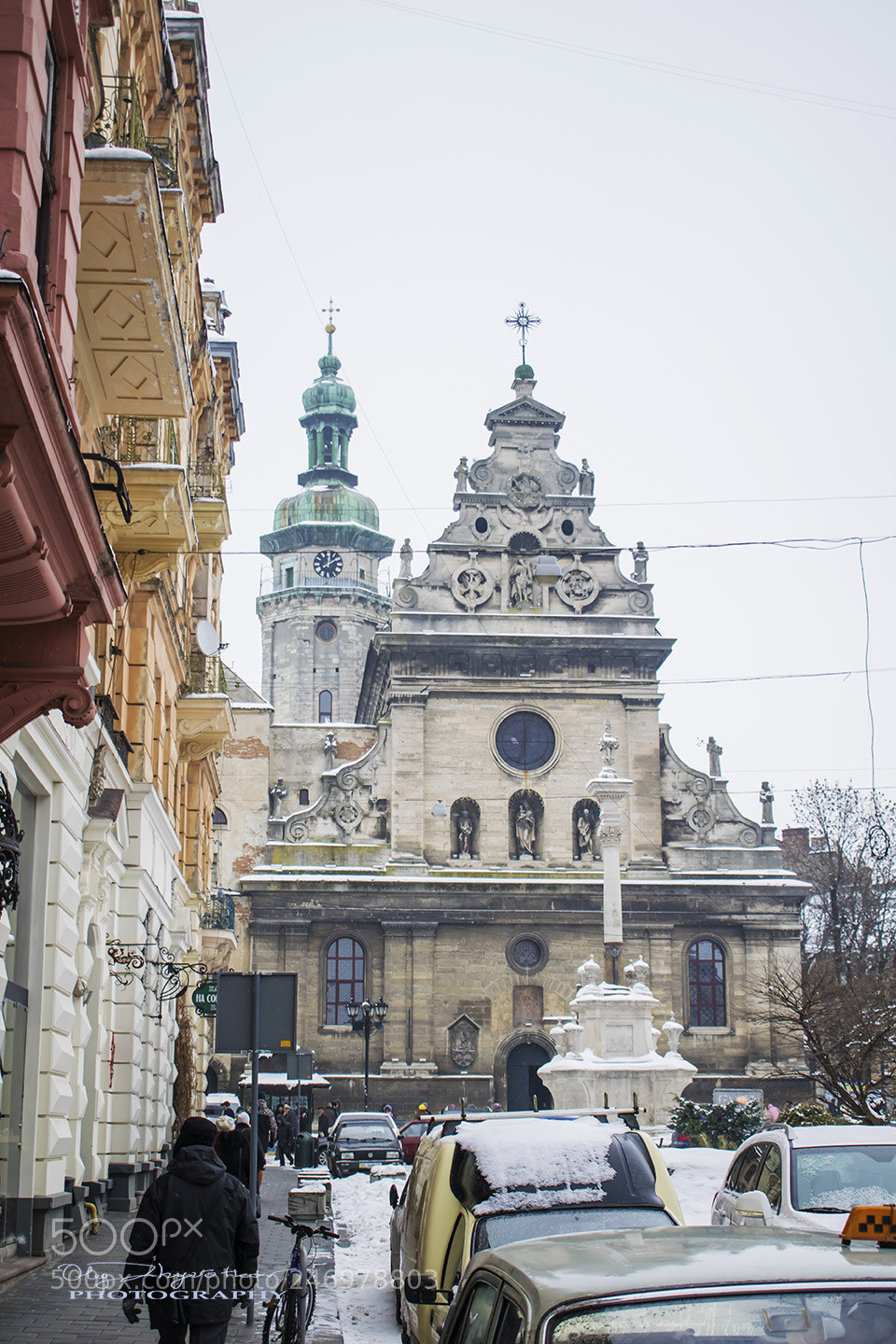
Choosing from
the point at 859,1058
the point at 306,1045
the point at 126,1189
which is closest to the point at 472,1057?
the point at 306,1045

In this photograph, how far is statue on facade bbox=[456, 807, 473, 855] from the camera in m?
49.2

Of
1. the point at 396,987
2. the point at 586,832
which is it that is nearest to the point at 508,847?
the point at 586,832

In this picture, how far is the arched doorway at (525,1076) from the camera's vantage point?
4756cm

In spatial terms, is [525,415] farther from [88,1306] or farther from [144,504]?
[88,1306]

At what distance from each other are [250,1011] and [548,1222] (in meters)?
4.40

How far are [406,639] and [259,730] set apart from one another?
9088 millimetres

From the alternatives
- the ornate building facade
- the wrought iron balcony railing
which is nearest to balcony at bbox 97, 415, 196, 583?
the ornate building facade

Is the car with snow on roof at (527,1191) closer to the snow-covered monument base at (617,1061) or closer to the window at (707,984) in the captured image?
the snow-covered monument base at (617,1061)

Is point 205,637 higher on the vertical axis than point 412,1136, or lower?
higher

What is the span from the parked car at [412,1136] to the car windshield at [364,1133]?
0.39 m

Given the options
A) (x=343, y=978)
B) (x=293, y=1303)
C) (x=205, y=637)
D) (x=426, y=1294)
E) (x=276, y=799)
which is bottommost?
(x=293, y=1303)

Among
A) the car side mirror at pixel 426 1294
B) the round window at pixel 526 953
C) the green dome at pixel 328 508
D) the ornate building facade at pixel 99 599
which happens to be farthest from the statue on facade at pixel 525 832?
the car side mirror at pixel 426 1294

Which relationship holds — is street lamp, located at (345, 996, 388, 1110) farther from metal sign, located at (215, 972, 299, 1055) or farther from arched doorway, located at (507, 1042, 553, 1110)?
metal sign, located at (215, 972, 299, 1055)

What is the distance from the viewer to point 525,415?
5300 cm
